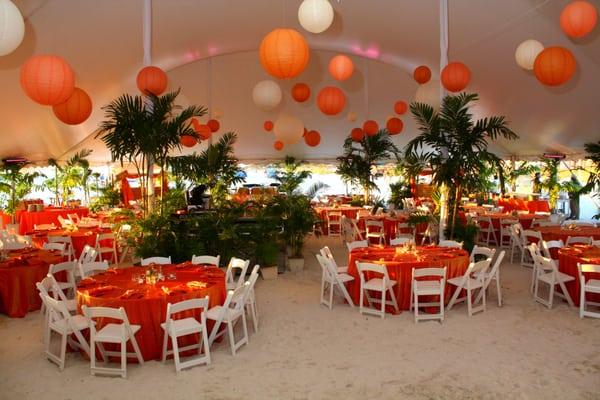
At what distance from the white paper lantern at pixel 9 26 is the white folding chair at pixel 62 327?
225 cm

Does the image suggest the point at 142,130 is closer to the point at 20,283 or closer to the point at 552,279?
the point at 20,283

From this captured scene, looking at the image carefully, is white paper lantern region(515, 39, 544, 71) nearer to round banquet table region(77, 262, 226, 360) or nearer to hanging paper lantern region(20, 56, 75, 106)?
round banquet table region(77, 262, 226, 360)

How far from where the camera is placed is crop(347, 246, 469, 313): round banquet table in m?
6.12

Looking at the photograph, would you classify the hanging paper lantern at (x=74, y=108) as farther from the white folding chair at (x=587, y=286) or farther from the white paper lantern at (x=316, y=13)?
the white folding chair at (x=587, y=286)

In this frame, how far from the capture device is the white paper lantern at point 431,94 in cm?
905

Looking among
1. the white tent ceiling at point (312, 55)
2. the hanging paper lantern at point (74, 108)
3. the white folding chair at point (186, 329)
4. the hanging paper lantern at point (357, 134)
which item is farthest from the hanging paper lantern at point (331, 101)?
the hanging paper lantern at point (357, 134)

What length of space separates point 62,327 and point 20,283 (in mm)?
2255

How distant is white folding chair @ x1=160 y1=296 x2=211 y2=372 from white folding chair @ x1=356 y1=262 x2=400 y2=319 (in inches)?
79.9

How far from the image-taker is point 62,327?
4566 mm

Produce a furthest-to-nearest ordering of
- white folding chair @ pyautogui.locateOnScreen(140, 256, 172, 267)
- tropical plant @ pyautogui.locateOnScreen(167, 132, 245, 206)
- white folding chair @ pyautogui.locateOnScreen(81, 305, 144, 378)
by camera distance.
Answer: tropical plant @ pyautogui.locateOnScreen(167, 132, 245, 206)
white folding chair @ pyautogui.locateOnScreen(140, 256, 172, 267)
white folding chair @ pyautogui.locateOnScreen(81, 305, 144, 378)

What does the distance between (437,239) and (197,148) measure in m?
15.6

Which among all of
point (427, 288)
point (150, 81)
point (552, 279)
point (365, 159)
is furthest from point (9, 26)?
point (365, 159)

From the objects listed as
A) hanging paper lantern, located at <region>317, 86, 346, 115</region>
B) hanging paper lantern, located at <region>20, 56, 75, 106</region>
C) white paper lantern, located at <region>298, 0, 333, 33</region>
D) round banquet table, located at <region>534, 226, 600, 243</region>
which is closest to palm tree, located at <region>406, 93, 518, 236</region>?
hanging paper lantern, located at <region>317, 86, 346, 115</region>

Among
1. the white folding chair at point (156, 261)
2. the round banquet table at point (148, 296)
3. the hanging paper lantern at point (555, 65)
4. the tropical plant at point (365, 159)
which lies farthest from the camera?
the tropical plant at point (365, 159)
